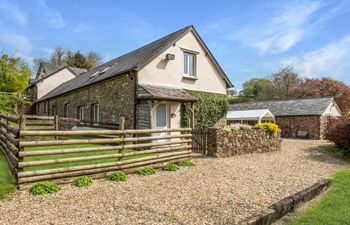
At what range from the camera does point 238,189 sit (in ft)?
19.8

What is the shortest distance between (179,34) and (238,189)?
36.4 ft

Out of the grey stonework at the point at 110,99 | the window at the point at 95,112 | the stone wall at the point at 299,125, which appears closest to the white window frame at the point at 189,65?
the grey stonework at the point at 110,99

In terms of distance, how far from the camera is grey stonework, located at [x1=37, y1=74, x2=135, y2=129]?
→ 13195mm

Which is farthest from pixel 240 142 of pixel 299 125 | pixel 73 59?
pixel 73 59

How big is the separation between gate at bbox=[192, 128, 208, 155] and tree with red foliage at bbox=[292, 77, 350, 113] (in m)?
34.4

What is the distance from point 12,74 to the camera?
109ft

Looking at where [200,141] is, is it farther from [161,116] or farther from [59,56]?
[59,56]

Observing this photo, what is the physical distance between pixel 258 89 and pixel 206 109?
39.4 m

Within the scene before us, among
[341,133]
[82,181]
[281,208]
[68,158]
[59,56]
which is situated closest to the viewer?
[281,208]

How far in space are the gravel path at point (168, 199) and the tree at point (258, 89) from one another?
41.5 metres

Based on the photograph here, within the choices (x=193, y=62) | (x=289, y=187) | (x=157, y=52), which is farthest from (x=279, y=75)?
(x=289, y=187)

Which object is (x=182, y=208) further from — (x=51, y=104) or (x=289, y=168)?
(x=51, y=104)

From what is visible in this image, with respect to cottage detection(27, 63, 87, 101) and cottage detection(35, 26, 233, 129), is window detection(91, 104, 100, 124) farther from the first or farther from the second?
cottage detection(27, 63, 87, 101)

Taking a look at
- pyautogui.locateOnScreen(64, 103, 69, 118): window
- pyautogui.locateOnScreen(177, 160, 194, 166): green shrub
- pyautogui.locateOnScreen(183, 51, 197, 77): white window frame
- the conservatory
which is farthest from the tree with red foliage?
pyautogui.locateOnScreen(177, 160, 194, 166): green shrub
